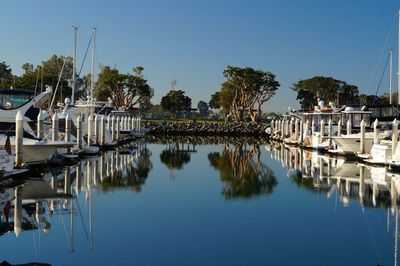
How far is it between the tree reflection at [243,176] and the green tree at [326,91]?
69743 mm

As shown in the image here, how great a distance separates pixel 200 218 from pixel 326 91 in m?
95.3

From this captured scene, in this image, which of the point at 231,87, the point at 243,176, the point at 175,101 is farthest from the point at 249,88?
the point at 243,176

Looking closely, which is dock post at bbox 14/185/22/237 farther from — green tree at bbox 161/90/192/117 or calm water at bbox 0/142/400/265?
green tree at bbox 161/90/192/117

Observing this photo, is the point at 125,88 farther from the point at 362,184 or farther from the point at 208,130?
the point at 362,184

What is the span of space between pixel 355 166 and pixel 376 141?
231cm

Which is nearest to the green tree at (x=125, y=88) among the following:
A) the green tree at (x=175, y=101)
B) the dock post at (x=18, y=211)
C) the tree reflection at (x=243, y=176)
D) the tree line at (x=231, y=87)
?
the tree line at (x=231, y=87)

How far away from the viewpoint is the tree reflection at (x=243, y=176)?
2262 cm

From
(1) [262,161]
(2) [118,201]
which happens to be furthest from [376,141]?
(2) [118,201]

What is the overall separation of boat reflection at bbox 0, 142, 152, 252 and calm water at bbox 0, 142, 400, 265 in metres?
0.04

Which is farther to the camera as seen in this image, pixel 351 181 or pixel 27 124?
pixel 27 124

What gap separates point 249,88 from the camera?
97.4 metres

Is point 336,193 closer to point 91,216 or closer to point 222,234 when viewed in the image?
point 222,234

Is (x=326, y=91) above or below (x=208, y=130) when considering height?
above

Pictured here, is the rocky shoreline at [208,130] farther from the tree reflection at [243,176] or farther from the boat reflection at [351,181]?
the boat reflection at [351,181]
